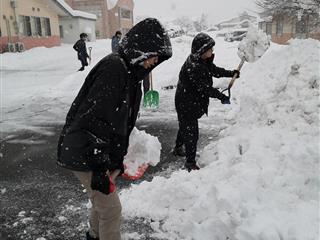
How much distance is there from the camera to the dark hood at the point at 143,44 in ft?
8.74

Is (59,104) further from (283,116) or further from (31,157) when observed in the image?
(283,116)

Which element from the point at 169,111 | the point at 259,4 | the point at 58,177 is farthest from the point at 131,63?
the point at 259,4

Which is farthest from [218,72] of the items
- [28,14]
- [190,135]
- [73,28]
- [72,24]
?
[73,28]

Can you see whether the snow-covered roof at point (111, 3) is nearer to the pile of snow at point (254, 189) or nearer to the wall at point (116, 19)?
the wall at point (116, 19)

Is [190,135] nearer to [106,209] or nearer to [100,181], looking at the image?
[106,209]

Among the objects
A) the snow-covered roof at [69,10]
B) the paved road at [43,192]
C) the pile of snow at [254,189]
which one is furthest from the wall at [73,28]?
the pile of snow at [254,189]

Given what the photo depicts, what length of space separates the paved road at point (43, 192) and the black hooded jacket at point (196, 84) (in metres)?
0.85

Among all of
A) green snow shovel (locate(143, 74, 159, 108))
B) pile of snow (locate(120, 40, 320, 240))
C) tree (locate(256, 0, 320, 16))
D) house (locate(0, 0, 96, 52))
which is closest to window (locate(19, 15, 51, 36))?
house (locate(0, 0, 96, 52))

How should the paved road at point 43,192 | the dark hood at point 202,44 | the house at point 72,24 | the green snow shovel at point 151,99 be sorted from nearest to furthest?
the paved road at point 43,192
the dark hood at point 202,44
the green snow shovel at point 151,99
the house at point 72,24

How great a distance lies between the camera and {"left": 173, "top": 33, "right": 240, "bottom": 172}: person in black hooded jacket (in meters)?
4.73

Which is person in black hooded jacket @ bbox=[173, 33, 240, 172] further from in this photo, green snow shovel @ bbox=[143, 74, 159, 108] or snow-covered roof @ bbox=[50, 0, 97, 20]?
snow-covered roof @ bbox=[50, 0, 97, 20]

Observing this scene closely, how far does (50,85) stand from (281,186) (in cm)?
1062

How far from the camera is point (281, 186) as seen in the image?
3.59 meters

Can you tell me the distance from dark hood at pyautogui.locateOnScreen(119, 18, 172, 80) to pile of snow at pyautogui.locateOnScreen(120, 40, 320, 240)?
1.49m
